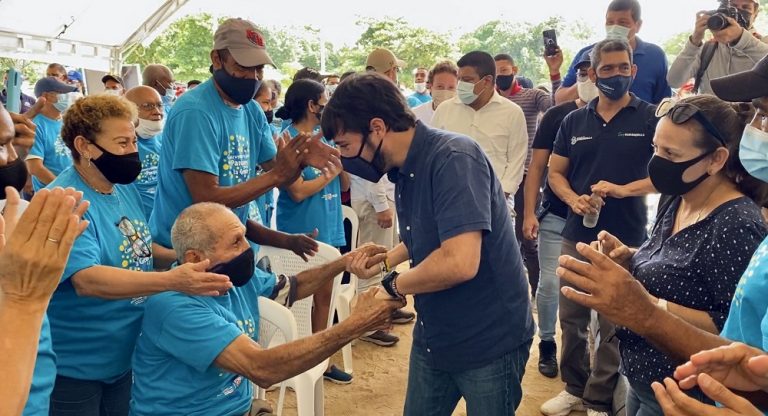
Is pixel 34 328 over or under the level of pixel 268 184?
over

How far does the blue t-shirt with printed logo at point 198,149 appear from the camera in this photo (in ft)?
8.36

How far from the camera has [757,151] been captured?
4.75 feet

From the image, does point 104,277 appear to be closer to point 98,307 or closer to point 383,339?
point 98,307

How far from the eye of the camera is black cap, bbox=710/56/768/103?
143 centimetres

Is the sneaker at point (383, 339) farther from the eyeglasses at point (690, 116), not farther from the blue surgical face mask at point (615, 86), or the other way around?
the eyeglasses at point (690, 116)

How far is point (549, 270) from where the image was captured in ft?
11.8

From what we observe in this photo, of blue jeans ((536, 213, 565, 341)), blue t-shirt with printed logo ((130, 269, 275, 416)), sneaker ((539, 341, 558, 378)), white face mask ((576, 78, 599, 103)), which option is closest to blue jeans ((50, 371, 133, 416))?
blue t-shirt with printed logo ((130, 269, 275, 416))

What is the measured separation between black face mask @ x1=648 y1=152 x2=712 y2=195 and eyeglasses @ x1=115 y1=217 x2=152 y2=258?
185 cm

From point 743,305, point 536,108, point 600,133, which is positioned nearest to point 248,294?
point 743,305

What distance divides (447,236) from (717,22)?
261 centimetres

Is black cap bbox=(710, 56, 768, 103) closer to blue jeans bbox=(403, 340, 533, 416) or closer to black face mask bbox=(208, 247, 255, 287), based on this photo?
blue jeans bbox=(403, 340, 533, 416)

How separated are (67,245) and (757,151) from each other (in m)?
1.58

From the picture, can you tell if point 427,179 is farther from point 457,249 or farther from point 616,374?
point 616,374

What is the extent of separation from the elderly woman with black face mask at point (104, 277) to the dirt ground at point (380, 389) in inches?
62.6
